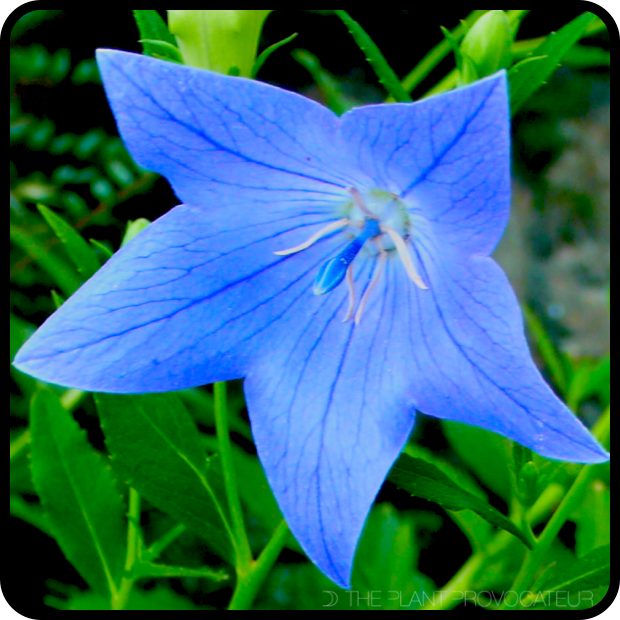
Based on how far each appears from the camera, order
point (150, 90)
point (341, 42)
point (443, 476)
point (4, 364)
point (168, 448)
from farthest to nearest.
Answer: point (341, 42)
point (4, 364)
point (168, 448)
point (443, 476)
point (150, 90)

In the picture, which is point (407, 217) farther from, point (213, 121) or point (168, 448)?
point (168, 448)

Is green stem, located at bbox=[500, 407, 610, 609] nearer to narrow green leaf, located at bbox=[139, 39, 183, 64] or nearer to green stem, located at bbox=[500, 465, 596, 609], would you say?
green stem, located at bbox=[500, 465, 596, 609]

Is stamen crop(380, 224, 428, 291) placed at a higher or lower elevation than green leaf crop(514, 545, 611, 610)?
higher

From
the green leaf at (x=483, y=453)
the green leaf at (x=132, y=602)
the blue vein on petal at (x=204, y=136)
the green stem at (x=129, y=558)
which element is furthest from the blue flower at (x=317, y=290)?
the green leaf at (x=483, y=453)

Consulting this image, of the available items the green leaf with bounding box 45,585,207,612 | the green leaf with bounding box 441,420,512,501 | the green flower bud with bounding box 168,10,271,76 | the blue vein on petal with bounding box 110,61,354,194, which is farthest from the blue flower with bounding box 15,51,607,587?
the green leaf with bounding box 441,420,512,501

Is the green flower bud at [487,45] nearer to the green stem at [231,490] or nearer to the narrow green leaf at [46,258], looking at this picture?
the green stem at [231,490]

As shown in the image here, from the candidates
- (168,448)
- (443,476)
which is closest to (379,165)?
→ (443,476)

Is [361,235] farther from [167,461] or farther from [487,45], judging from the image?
[167,461]
